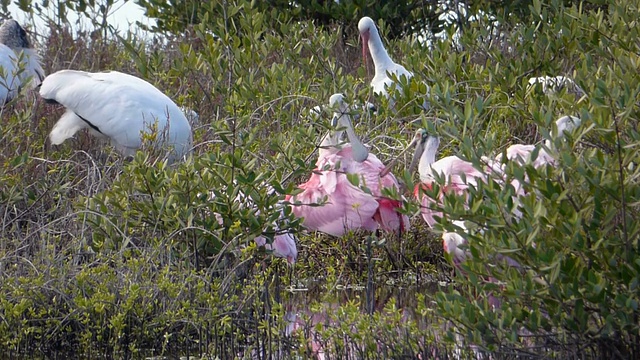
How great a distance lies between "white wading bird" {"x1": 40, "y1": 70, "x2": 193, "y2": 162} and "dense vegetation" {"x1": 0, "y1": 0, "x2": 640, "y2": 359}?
0.17m

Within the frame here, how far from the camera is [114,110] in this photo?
7.54 m

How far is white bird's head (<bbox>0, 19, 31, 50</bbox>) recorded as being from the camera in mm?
10438

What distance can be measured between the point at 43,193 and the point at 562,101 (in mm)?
3090

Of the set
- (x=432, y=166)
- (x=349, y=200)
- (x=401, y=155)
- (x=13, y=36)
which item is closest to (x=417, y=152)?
(x=401, y=155)

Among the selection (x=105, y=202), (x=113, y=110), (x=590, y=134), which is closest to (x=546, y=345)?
(x=590, y=134)

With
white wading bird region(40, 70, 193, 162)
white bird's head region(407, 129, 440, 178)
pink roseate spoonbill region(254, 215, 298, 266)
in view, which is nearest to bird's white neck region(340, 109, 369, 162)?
white bird's head region(407, 129, 440, 178)

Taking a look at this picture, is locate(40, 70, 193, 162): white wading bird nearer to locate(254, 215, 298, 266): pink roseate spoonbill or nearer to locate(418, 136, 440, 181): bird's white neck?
locate(254, 215, 298, 266): pink roseate spoonbill

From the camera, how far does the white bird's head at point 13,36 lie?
34.2 feet

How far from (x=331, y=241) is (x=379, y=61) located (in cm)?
321

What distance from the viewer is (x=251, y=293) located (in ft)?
17.9

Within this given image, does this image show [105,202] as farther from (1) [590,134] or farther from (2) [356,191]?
(1) [590,134]

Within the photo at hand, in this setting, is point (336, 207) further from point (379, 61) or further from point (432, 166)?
point (379, 61)

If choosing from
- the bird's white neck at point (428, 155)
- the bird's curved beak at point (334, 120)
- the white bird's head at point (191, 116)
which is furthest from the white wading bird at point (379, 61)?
the bird's white neck at point (428, 155)

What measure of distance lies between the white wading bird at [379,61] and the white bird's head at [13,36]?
2838mm
